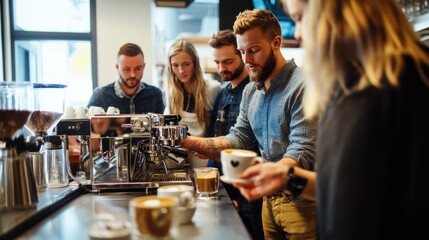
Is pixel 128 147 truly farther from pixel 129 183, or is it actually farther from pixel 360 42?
pixel 360 42

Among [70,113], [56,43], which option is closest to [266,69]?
[70,113]

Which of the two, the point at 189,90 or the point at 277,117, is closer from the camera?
the point at 277,117

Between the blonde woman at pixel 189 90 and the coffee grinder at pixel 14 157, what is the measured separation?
1.48m

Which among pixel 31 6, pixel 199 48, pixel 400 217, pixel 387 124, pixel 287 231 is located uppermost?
pixel 31 6

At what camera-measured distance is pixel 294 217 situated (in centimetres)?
177

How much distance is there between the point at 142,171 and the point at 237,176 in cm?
76

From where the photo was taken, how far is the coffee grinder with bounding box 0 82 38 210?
1334 millimetres

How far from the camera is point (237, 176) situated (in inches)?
46.5

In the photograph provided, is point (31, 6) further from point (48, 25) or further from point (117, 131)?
point (117, 131)

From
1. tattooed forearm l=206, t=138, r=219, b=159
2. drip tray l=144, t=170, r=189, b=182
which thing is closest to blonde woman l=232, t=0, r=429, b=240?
drip tray l=144, t=170, r=189, b=182

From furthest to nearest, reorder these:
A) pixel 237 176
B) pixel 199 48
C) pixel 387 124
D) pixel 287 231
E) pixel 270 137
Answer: pixel 199 48 → pixel 270 137 → pixel 287 231 → pixel 237 176 → pixel 387 124

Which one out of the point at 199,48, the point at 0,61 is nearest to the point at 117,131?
the point at 0,61

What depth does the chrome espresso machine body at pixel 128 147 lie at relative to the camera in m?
1.68

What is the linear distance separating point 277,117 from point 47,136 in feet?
3.33
